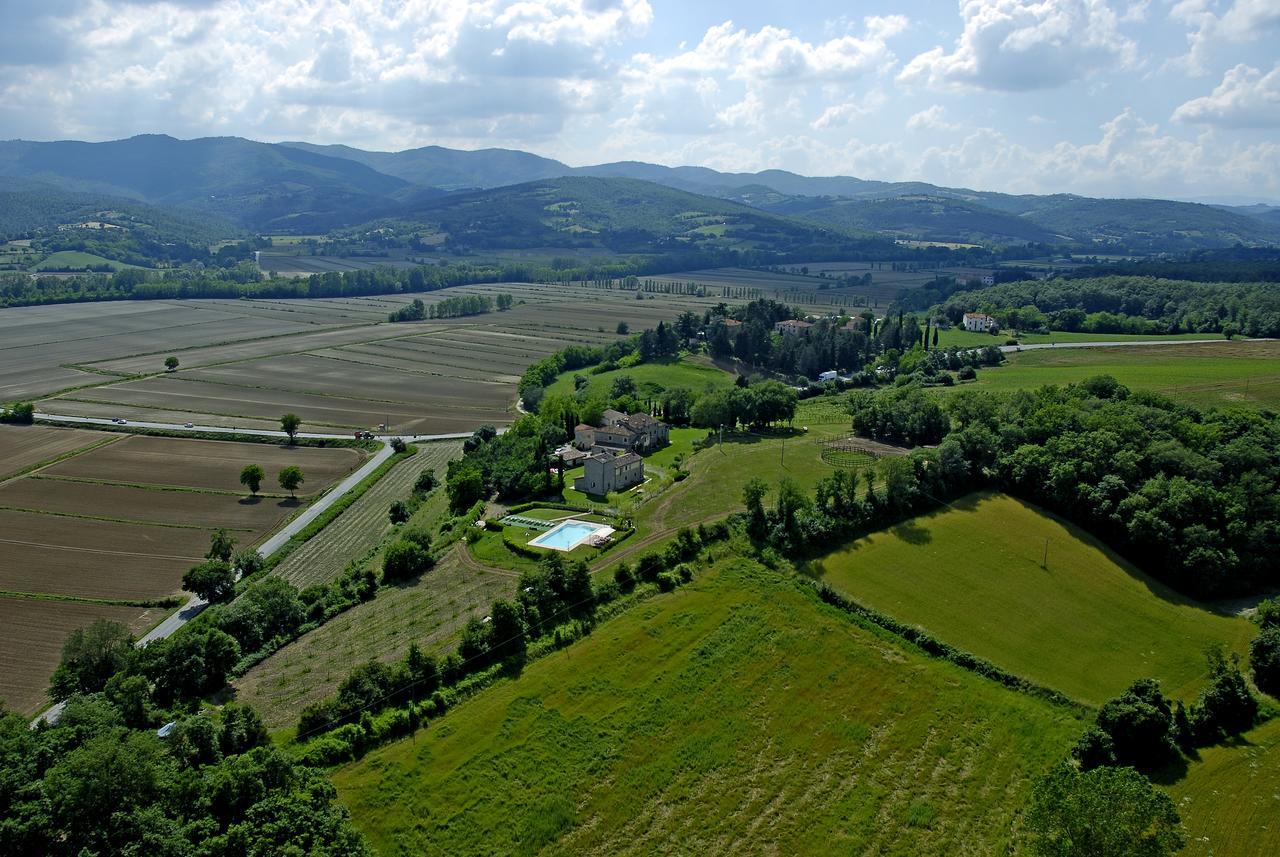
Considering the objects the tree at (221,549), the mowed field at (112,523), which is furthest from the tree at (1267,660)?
the tree at (221,549)

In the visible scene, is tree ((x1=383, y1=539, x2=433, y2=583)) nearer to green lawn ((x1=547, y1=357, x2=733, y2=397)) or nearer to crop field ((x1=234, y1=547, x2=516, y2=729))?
crop field ((x1=234, y1=547, x2=516, y2=729))

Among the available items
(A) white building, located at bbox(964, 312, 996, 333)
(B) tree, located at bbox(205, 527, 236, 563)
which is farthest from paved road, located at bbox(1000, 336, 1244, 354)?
(B) tree, located at bbox(205, 527, 236, 563)

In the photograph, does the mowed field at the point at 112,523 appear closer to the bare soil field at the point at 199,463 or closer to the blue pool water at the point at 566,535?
the bare soil field at the point at 199,463

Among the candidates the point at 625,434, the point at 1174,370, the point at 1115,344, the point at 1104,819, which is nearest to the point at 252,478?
the point at 625,434

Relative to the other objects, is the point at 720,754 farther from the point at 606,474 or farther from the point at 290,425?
the point at 290,425

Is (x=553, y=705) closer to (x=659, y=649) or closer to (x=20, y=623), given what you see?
(x=659, y=649)

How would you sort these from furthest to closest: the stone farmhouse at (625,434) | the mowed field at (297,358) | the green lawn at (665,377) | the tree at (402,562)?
the green lawn at (665,377) → the mowed field at (297,358) → the stone farmhouse at (625,434) → the tree at (402,562)
